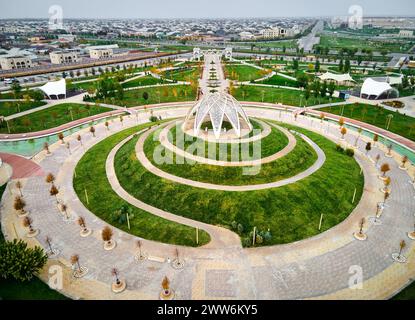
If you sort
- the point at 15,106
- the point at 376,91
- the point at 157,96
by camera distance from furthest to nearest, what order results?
the point at 157,96 → the point at 376,91 → the point at 15,106

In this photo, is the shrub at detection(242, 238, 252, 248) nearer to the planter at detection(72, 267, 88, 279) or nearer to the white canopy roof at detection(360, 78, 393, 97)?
the planter at detection(72, 267, 88, 279)

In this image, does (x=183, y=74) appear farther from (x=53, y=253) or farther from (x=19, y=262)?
(x=19, y=262)

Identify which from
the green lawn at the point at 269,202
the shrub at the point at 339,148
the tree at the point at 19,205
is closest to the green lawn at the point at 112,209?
the green lawn at the point at 269,202

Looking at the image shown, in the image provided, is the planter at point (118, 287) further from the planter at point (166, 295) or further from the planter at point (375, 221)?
the planter at point (375, 221)

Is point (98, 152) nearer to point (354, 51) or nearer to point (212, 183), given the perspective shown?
point (212, 183)

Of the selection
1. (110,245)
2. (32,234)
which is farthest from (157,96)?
(110,245)
